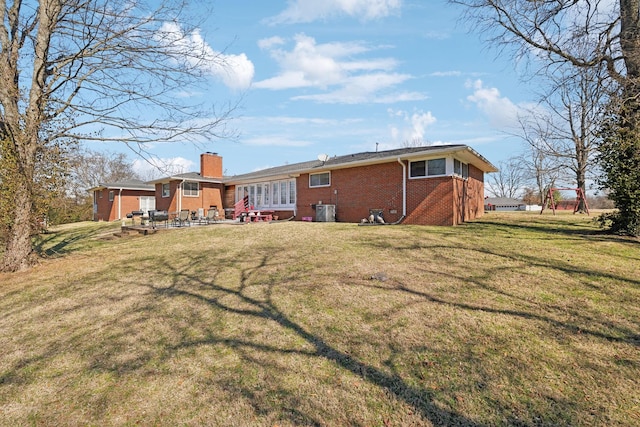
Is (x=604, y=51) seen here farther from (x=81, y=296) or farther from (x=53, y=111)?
(x=53, y=111)

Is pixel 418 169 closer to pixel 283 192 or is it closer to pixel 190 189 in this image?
pixel 283 192

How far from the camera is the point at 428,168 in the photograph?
13.3m

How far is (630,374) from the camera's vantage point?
3.17 metres

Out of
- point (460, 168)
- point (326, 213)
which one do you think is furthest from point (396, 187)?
point (326, 213)

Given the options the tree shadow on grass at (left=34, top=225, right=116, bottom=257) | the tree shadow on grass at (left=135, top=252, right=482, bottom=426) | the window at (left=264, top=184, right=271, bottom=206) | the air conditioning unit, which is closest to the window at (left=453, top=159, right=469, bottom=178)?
Answer: the air conditioning unit

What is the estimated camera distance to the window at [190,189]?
2392 cm

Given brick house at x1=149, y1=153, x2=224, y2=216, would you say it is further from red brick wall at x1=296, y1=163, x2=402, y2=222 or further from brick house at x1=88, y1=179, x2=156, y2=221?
red brick wall at x1=296, y1=163, x2=402, y2=222

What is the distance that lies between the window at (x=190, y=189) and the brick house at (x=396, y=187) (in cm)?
710

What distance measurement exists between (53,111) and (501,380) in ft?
36.4

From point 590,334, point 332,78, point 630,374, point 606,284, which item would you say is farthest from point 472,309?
point 332,78

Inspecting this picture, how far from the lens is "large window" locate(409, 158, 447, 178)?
12844 millimetres

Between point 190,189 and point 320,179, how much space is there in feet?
38.3

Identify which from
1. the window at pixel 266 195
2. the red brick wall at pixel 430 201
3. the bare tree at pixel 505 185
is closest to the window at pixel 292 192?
the window at pixel 266 195

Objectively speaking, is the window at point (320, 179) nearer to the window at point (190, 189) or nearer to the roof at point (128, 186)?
the window at point (190, 189)
